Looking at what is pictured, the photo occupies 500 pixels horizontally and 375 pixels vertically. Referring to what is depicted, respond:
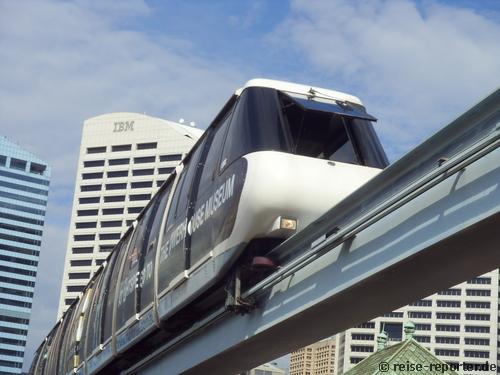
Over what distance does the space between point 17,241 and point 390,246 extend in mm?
170238

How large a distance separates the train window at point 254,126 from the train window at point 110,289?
21.0 ft

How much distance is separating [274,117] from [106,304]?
26.0 feet

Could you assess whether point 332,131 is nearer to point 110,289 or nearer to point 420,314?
point 110,289

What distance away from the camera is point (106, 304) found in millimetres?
18281

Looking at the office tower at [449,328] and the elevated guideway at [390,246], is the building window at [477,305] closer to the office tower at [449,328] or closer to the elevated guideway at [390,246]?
the office tower at [449,328]

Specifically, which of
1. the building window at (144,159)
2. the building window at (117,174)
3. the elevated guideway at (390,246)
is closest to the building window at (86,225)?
the building window at (117,174)

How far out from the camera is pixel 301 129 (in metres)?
12.1

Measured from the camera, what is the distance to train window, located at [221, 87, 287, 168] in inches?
445

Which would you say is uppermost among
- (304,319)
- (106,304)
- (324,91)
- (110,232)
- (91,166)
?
(91,166)

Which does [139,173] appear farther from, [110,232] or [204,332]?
[204,332]

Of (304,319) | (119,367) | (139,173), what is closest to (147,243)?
(119,367)

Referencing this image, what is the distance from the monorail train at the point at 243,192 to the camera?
36.2ft

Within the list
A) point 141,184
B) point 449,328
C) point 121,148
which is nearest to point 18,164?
point 121,148

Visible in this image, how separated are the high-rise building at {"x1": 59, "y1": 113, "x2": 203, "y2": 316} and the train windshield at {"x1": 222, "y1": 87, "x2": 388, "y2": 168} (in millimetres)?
151842
